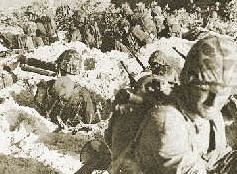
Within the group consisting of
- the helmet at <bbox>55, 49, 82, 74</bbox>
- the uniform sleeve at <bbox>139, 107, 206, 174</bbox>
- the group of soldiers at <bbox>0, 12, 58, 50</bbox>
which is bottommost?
the helmet at <bbox>55, 49, 82, 74</bbox>

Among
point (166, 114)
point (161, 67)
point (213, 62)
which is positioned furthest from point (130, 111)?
point (161, 67)

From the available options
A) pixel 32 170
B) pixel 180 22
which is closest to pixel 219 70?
pixel 32 170

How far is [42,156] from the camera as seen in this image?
243 inches

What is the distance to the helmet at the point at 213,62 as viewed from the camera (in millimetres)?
1655

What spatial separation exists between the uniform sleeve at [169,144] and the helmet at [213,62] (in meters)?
0.14

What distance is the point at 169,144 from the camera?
67.2 inches

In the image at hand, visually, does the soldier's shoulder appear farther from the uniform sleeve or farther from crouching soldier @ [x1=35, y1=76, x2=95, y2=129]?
crouching soldier @ [x1=35, y1=76, x2=95, y2=129]

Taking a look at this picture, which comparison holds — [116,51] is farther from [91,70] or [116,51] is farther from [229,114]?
[229,114]

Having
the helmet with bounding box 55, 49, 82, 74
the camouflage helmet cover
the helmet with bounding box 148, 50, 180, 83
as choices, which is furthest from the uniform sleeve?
the helmet with bounding box 55, 49, 82, 74

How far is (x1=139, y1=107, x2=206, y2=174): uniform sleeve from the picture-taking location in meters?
1.71

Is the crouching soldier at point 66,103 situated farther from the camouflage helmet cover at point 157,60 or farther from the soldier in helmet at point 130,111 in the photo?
the soldier in helmet at point 130,111

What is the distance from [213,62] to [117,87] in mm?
5622

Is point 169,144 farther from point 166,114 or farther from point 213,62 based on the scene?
point 213,62

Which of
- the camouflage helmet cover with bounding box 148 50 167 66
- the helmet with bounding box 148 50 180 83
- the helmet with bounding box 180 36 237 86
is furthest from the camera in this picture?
the camouflage helmet cover with bounding box 148 50 167 66
